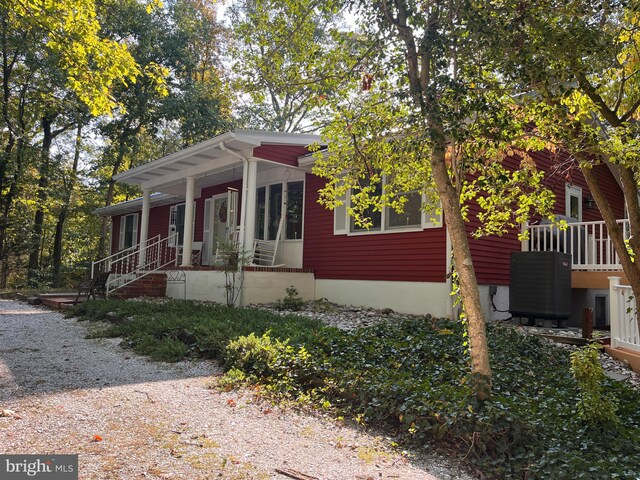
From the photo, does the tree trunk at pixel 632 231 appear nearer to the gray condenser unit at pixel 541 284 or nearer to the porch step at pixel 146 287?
the gray condenser unit at pixel 541 284

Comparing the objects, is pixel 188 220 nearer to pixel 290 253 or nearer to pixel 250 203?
pixel 250 203

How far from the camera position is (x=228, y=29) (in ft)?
79.9

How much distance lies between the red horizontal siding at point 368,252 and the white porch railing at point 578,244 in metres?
1.98

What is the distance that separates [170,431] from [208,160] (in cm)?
890

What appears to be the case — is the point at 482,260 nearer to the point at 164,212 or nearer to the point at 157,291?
the point at 157,291

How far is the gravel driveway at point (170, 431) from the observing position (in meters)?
2.73

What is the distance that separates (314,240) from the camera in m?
11.1

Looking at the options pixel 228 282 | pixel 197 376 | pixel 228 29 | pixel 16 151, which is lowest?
pixel 197 376

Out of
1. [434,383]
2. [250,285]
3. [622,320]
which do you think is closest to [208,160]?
Answer: [250,285]

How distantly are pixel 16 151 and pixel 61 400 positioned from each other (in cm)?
1870

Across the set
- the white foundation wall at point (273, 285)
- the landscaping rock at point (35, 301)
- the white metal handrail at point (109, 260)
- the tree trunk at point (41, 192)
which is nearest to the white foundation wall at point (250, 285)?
the white foundation wall at point (273, 285)

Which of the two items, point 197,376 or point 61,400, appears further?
point 197,376

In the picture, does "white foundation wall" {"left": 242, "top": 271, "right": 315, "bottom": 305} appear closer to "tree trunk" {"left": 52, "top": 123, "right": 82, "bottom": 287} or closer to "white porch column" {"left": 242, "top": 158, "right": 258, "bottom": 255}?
"white porch column" {"left": 242, "top": 158, "right": 258, "bottom": 255}

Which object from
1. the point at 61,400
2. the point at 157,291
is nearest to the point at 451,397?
the point at 61,400
